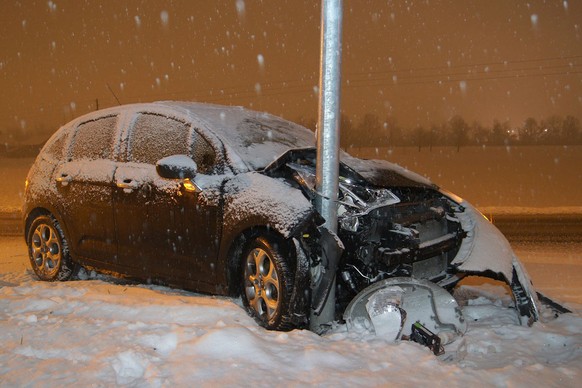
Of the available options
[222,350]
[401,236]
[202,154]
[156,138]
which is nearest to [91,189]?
[156,138]

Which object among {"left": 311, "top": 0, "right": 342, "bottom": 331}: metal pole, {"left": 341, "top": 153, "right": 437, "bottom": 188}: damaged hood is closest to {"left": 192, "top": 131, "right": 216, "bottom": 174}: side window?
{"left": 311, "top": 0, "right": 342, "bottom": 331}: metal pole

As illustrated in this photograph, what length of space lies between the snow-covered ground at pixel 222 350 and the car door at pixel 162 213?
0.30 metres

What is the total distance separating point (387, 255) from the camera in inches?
139

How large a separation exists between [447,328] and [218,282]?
1.71m

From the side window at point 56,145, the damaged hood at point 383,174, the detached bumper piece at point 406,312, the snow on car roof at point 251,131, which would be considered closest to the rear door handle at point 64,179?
the side window at point 56,145

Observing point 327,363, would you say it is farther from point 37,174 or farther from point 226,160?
point 37,174

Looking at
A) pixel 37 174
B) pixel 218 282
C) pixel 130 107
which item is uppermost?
pixel 130 107

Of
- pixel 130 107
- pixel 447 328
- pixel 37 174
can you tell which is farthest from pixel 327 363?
pixel 37 174

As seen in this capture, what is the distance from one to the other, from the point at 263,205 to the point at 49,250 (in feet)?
9.97

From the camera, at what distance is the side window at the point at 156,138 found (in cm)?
448

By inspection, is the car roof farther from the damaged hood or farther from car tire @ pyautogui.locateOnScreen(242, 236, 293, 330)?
car tire @ pyautogui.locateOnScreen(242, 236, 293, 330)

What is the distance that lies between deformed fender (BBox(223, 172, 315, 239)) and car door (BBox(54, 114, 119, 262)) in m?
1.50

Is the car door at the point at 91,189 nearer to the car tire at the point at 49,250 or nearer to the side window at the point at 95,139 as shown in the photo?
the side window at the point at 95,139

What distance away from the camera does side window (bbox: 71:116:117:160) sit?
511 cm
